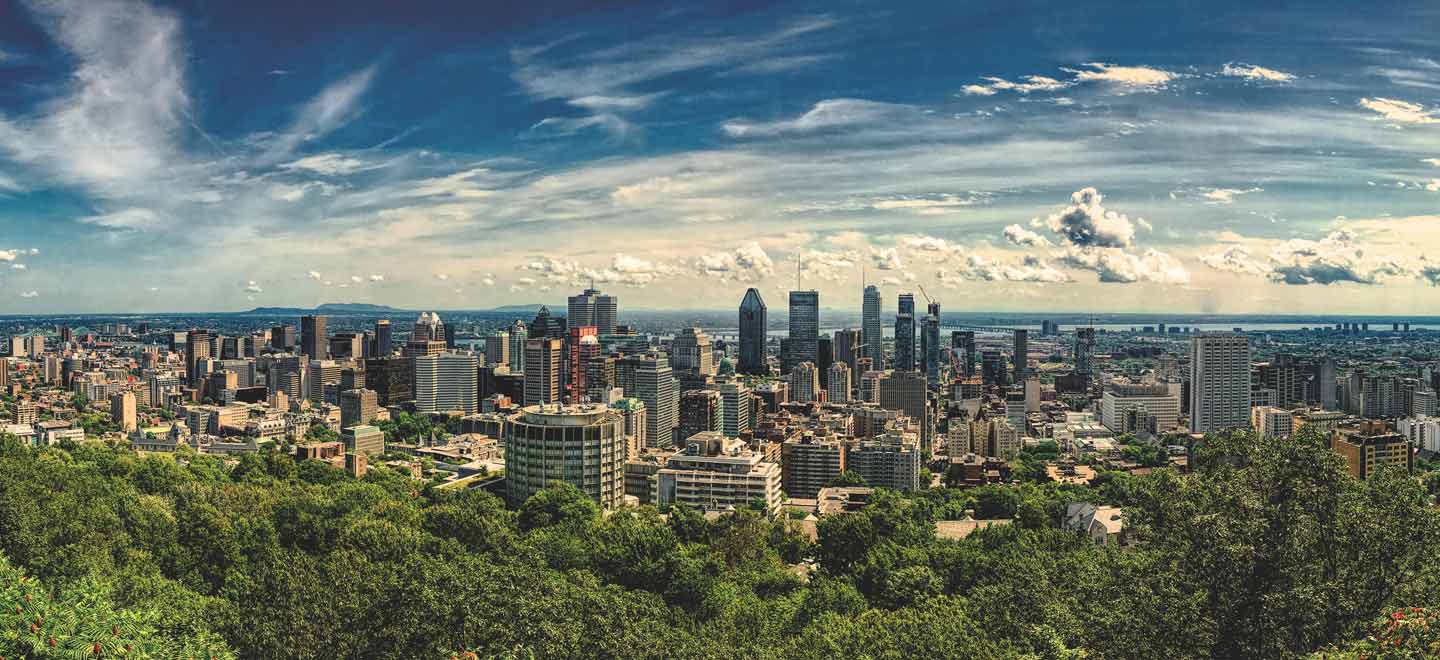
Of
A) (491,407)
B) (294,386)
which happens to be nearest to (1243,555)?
(491,407)

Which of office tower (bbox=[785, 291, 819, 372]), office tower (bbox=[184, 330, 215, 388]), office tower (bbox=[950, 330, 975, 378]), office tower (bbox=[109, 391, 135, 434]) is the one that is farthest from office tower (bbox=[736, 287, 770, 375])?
office tower (bbox=[109, 391, 135, 434])

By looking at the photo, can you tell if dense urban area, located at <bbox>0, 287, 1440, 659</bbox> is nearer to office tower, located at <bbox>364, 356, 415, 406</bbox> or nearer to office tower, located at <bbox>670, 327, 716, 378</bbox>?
office tower, located at <bbox>364, 356, 415, 406</bbox>

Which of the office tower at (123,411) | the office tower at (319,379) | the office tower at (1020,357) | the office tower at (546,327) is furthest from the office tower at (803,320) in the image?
the office tower at (123,411)

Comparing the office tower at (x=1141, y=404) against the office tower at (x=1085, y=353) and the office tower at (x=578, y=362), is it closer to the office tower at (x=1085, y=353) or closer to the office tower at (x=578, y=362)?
the office tower at (x=1085, y=353)

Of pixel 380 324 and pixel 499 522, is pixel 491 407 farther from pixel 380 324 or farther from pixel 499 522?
pixel 499 522

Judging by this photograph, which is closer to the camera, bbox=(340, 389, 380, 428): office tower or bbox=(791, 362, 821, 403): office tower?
bbox=(340, 389, 380, 428): office tower

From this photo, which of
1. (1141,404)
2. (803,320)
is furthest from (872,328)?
(1141,404)
